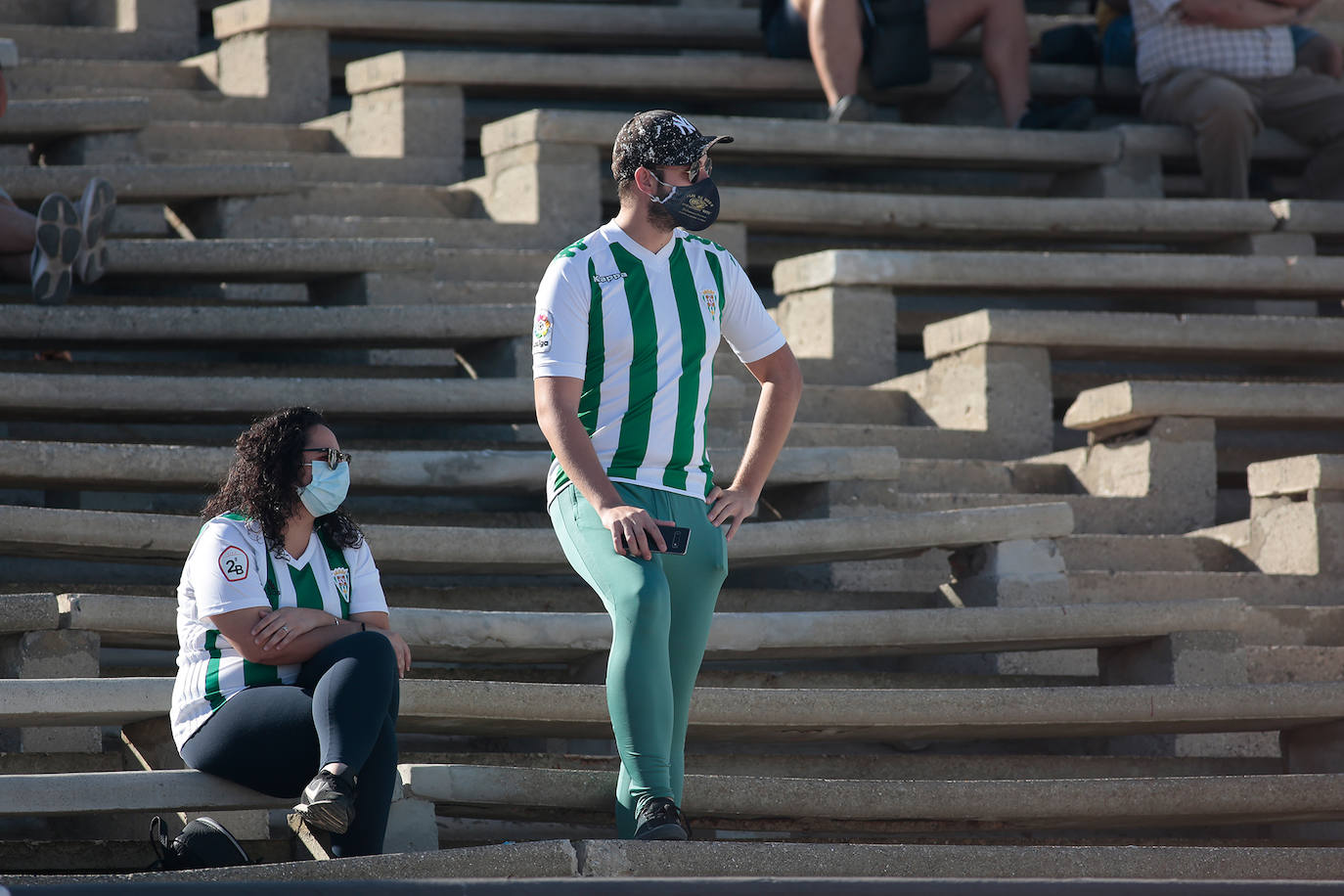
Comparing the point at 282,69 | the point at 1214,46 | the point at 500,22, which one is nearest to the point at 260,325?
the point at 282,69

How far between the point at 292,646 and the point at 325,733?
25cm

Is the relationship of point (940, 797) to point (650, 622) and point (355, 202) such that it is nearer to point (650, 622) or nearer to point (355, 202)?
point (650, 622)

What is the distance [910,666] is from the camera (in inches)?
211

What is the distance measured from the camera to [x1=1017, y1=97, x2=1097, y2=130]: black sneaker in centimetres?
807

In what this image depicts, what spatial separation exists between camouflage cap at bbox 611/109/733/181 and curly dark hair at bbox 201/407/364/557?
2.79ft

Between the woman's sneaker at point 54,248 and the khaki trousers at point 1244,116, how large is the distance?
457cm

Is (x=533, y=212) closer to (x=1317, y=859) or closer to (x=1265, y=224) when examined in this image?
(x=1265, y=224)

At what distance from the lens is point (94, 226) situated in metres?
5.85

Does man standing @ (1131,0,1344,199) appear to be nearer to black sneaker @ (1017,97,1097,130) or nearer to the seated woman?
black sneaker @ (1017,97,1097,130)

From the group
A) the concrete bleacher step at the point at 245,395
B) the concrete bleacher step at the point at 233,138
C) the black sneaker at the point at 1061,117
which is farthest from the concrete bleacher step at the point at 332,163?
the black sneaker at the point at 1061,117

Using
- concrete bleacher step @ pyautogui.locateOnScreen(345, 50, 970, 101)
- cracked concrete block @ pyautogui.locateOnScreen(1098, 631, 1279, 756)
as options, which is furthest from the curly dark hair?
concrete bleacher step @ pyautogui.locateOnScreen(345, 50, 970, 101)

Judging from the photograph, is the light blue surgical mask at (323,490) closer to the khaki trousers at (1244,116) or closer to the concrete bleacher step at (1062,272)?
the concrete bleacher step at (1062,272)

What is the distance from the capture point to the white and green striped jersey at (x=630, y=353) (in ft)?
11.5

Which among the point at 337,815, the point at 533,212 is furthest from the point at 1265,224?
the point at 337,815
